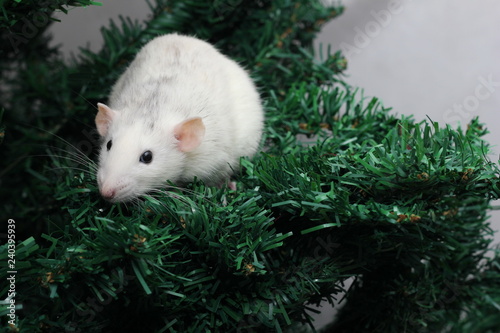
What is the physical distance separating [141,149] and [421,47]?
4.05ft

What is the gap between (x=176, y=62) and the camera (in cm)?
157

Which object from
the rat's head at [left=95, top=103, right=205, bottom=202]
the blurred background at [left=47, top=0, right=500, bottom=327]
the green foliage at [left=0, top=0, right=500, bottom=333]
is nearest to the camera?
the green foliage at [left=0, top=0, right=500, bottom=333]

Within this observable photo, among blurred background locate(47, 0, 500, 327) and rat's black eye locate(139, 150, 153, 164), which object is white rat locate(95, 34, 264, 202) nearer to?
rat's black eye locate(139, 150, 153, 164)

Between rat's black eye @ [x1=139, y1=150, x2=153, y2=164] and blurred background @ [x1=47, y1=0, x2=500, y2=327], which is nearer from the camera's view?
rat's black eye @ [x1=139, y1=150, x2=153, y2=164]

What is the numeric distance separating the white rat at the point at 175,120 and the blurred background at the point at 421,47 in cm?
36

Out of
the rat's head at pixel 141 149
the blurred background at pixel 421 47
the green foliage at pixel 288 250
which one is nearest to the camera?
the green foliage at pixel 288 250

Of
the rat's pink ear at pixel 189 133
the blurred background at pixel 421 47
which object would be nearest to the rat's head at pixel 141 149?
the rat's pink ear at pixel 189 133

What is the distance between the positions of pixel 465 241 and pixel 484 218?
0.22ft

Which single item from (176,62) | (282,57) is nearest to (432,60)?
(282,57)

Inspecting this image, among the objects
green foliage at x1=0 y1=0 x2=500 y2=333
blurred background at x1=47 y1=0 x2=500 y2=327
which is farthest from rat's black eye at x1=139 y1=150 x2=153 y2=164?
blurred background at x1=47 y1=0 x2=500 y2=327

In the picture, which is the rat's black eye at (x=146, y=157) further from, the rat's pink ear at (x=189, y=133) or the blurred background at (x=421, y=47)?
the blurred background at (x=421, y=47)

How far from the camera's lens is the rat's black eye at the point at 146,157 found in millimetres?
1388

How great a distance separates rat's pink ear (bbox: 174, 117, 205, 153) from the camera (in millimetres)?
1386

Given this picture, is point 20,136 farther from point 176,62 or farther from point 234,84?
point 234,84
